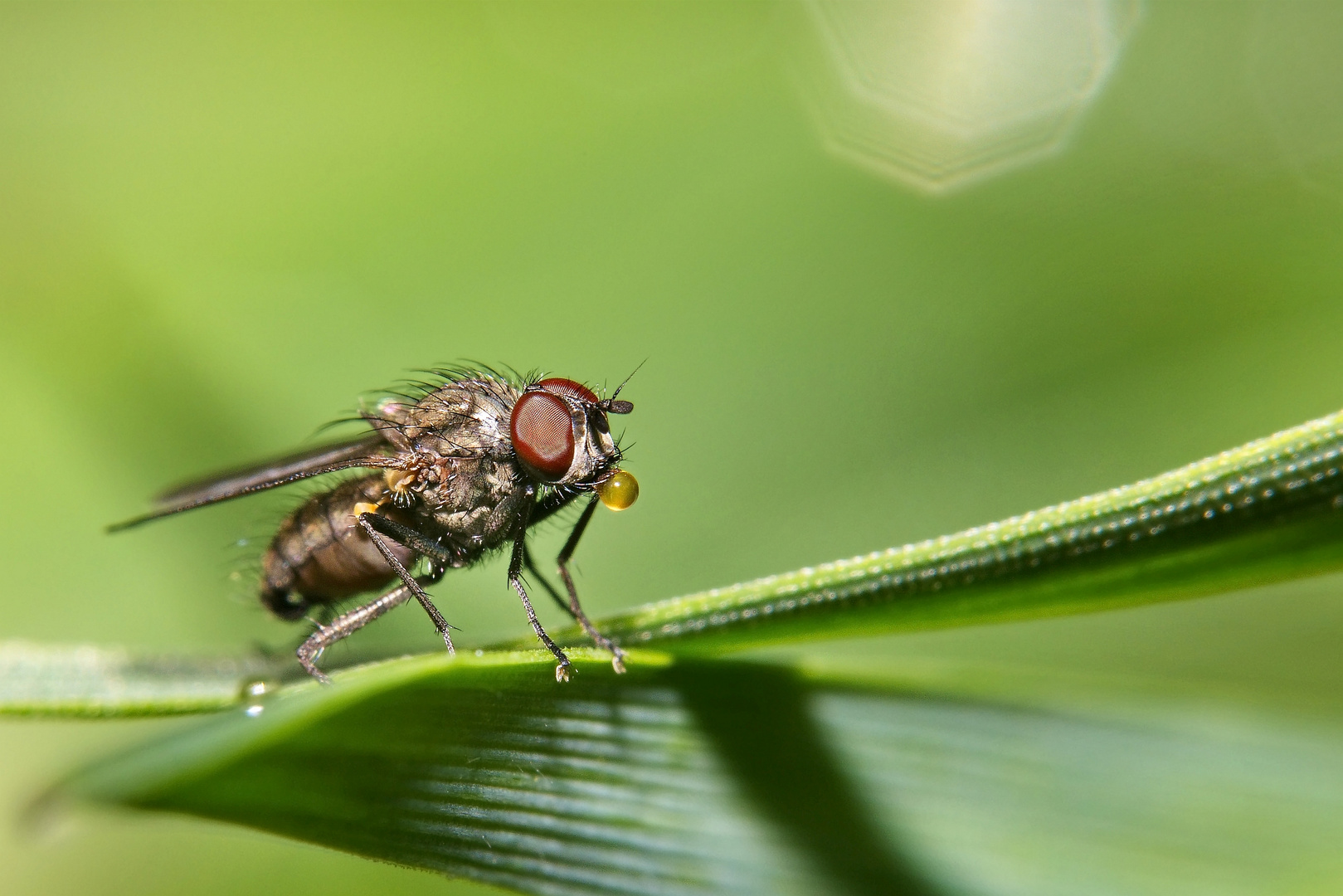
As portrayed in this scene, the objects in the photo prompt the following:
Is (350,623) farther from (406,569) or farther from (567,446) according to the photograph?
(567,446)

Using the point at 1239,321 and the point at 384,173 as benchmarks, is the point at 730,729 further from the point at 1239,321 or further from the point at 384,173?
the point at 384,173

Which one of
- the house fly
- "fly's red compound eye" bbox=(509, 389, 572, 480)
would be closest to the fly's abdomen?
the house fly

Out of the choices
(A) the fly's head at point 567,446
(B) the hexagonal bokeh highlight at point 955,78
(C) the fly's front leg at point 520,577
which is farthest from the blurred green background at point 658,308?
(A) the fly's head at point 567,446

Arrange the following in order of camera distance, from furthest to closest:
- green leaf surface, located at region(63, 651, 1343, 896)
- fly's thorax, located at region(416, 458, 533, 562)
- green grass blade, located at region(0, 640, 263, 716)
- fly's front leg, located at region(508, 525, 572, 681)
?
fly's thorax, located at region(416, 458, 533, 562)
fly's front leg, located at region(508, 525, 572, 681)
green grass blade, located at region(0, 640, 263, 716)
green leaf surface, located at region(63, 651, 1343, 896)

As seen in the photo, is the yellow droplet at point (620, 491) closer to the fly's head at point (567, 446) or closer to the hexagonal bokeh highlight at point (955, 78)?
the fly's head at point (567, 446)

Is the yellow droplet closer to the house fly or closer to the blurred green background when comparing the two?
the house fly

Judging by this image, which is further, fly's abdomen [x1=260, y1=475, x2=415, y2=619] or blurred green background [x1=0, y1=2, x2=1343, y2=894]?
blurred green background [x1=0, y1=2, x2=1343, y2=894]

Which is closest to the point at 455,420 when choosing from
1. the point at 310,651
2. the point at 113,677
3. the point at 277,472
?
the point at 277,472
